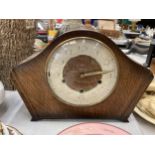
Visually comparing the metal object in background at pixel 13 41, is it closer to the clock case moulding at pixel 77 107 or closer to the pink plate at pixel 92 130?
the clock case moulding at pixel 77 107

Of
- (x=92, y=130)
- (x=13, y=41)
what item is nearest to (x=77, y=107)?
(x=92, y=130)

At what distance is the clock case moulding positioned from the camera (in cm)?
44

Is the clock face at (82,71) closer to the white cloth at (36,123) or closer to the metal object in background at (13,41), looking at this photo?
the white cloth at (36,123)

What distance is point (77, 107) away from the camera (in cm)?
48

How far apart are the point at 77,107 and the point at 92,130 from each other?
0.07m

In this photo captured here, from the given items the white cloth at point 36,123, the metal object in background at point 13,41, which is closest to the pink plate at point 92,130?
the white cloth at point 36,123

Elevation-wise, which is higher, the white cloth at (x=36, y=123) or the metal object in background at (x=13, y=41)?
the metal object in background at (x=13, y=41)

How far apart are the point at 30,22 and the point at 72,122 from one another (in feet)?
0.91

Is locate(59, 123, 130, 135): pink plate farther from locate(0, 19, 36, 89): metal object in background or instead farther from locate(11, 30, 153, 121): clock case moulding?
locate(0, 19, 36, 89): metal object in background

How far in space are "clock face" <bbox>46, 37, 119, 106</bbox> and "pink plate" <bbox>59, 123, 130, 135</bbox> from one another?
2.0 inches

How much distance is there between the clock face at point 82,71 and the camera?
44cm

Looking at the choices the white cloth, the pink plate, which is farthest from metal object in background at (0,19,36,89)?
the pink plate

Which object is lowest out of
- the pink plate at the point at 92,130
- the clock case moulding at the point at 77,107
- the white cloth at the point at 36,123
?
the white cloth at the point at 36,123

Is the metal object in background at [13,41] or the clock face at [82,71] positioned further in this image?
the metal object in background at [13,41]
